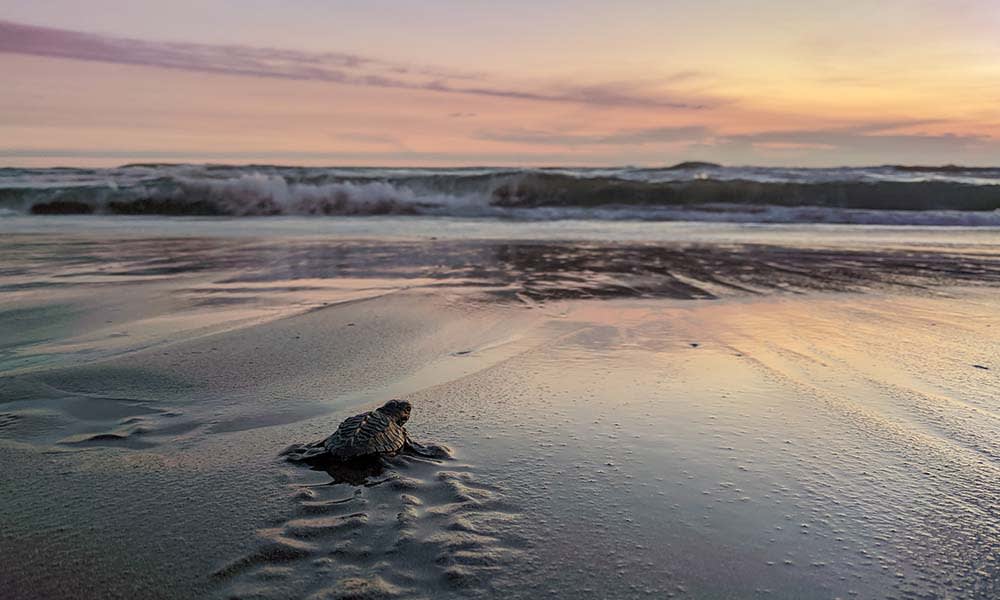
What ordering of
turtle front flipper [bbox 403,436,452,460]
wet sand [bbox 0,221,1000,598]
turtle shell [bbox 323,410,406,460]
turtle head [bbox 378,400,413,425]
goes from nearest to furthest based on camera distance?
1. wet sand [bbox 0,221,1000,598]
2. turtle shell [bbox 323,410,406,460]
3. turtle front flipper [bbox 403,436,452,460]
4. turtle head [bbox 378,400,413,425]

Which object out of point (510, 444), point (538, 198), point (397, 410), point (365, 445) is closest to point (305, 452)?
point (365, 445)

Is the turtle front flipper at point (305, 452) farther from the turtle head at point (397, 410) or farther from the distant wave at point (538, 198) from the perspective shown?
Result: the distant wave at point (538, 198)

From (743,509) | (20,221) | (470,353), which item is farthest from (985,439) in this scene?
(20,221)

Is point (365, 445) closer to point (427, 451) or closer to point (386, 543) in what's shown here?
point (427, 451)

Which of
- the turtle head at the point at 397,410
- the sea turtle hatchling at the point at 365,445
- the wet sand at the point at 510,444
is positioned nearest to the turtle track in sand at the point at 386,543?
the wet sand at the point at 510,444

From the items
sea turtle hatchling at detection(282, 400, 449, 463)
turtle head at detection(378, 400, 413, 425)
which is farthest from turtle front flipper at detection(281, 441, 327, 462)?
turtle head at detection(378, 400, 413, 425)

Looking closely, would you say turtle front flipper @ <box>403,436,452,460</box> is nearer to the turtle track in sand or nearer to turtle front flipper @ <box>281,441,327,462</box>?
the turtle track in sand
